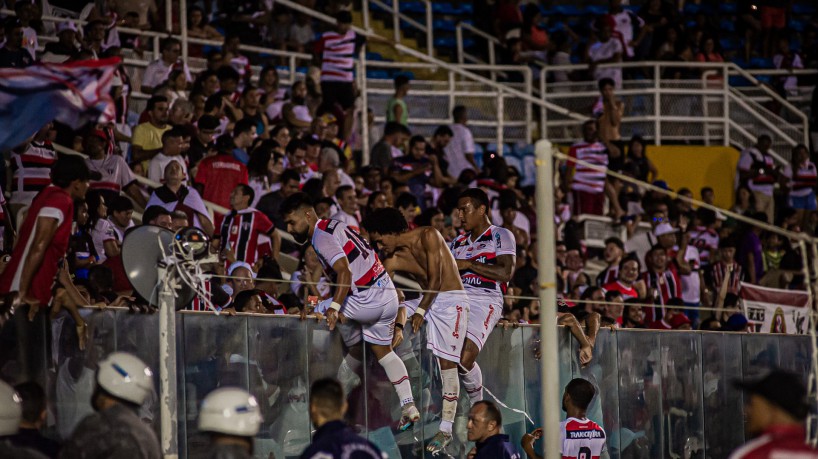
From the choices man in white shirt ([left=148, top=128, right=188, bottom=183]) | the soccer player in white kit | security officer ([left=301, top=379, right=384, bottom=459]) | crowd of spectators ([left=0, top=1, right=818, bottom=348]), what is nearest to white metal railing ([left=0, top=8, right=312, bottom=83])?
crowd of spectators ([left=0, top=1, right=818, bottom=348])

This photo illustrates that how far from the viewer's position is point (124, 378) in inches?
329

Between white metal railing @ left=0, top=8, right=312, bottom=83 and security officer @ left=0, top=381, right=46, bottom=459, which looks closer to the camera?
security officer @ left=0, top=381, right=46, bottom=459

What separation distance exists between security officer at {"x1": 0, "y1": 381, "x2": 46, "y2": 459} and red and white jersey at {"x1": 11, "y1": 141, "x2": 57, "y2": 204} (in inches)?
227

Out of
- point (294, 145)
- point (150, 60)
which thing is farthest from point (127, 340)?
point (150, 60)

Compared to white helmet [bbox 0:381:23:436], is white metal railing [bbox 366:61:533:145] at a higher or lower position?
higher

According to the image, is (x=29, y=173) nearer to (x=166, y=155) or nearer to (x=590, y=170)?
(x=166, y=155)

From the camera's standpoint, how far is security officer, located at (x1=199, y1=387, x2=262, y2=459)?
8.20 meters

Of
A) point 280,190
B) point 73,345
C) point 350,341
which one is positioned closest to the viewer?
point 73,345

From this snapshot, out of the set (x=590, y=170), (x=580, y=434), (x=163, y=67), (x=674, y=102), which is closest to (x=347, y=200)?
(x=163, y=67)

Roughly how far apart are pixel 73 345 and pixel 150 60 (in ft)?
32.9

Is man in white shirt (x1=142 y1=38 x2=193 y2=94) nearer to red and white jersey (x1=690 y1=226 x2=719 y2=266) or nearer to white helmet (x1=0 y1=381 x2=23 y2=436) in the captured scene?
red and white jersey (x1=690 y1=226 x2=719 y2=266)

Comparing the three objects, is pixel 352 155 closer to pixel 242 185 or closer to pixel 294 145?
pixel 294 145

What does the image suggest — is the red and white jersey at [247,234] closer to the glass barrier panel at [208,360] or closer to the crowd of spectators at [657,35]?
the glass barrier panel at [208,360]

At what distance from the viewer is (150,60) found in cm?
1919
